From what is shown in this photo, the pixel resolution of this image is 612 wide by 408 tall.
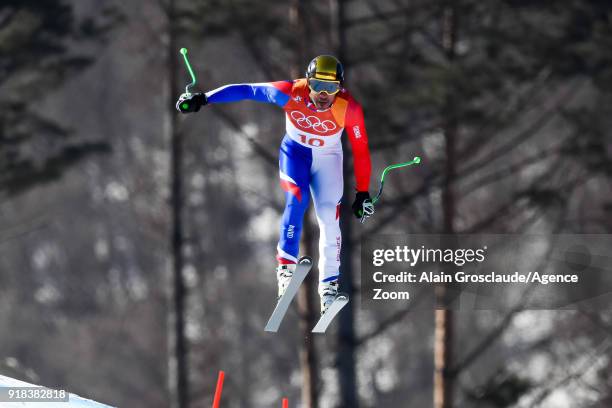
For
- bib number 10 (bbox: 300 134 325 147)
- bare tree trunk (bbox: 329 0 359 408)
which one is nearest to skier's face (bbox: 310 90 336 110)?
bib number 10 (bbox: 300 134 325 147)

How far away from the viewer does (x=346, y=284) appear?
57.2 ft

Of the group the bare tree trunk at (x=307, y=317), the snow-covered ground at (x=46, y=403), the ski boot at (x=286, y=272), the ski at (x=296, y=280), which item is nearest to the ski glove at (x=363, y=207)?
the ski at (x=296, y=280)

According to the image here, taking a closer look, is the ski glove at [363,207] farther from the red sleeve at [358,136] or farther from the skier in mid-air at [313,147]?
the red sleeve at [358,136]

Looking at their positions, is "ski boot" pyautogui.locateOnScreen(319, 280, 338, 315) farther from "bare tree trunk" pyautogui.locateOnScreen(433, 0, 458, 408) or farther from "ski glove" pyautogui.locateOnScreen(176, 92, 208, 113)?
"bare tree trunk" pyautogui.locateOnScreen(433, 0, 458, 408)

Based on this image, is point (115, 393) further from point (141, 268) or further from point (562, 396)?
point (562, 396)

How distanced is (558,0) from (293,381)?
1839 cm

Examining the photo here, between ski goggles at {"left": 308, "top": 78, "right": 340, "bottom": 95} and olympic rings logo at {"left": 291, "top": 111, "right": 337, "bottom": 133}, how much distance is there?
0.92 ft

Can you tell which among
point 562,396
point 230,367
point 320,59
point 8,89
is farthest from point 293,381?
point 320,59

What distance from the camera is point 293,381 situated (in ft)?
117

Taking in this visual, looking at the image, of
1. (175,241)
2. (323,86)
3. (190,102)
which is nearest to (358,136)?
(323,86)

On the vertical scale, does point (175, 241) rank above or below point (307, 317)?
above

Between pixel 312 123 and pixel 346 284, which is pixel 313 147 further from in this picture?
pixel 346 284

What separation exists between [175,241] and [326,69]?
1144 cm

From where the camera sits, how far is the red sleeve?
9359 millimetres
